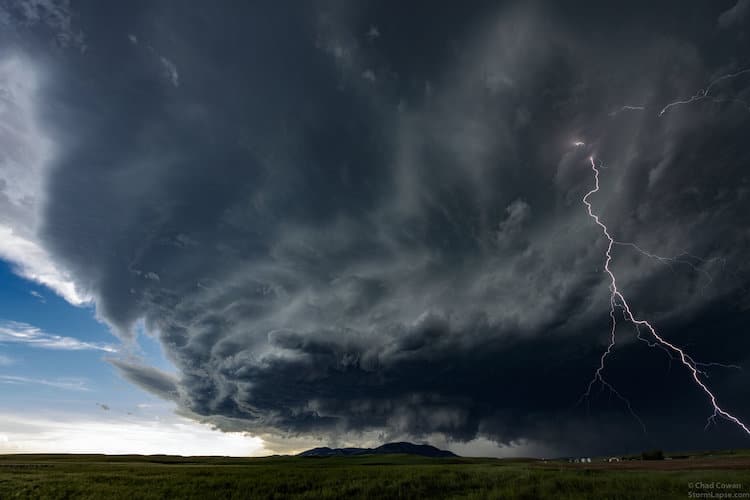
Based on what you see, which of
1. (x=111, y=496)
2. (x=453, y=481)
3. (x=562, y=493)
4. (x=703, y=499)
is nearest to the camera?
(x=703, y=499)

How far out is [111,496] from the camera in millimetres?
31047

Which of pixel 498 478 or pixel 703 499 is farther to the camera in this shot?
pixel 498 478

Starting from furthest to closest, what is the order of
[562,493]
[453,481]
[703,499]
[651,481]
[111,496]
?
Result: [453,481]
[111,496]
[651,481]
[562,493]
[703,499]

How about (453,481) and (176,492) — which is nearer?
(176,492)

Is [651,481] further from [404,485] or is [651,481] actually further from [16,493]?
[16,493]

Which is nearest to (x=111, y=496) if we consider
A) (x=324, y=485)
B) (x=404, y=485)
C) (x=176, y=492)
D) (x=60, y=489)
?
(x=176, y=492)

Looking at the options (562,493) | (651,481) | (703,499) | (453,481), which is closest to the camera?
(703,499)

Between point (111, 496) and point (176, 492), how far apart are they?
17.5 ft

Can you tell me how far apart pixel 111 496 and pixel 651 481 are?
149 ft

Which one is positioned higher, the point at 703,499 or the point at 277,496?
the point at 703,499

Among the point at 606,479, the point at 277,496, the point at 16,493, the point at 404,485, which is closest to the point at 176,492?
the point at 277,496

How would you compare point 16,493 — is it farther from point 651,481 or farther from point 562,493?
point 651,481

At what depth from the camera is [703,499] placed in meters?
21.3

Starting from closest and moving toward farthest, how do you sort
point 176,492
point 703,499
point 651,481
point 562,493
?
point 703,499, point 562,493, point 651,481, point 176,492
